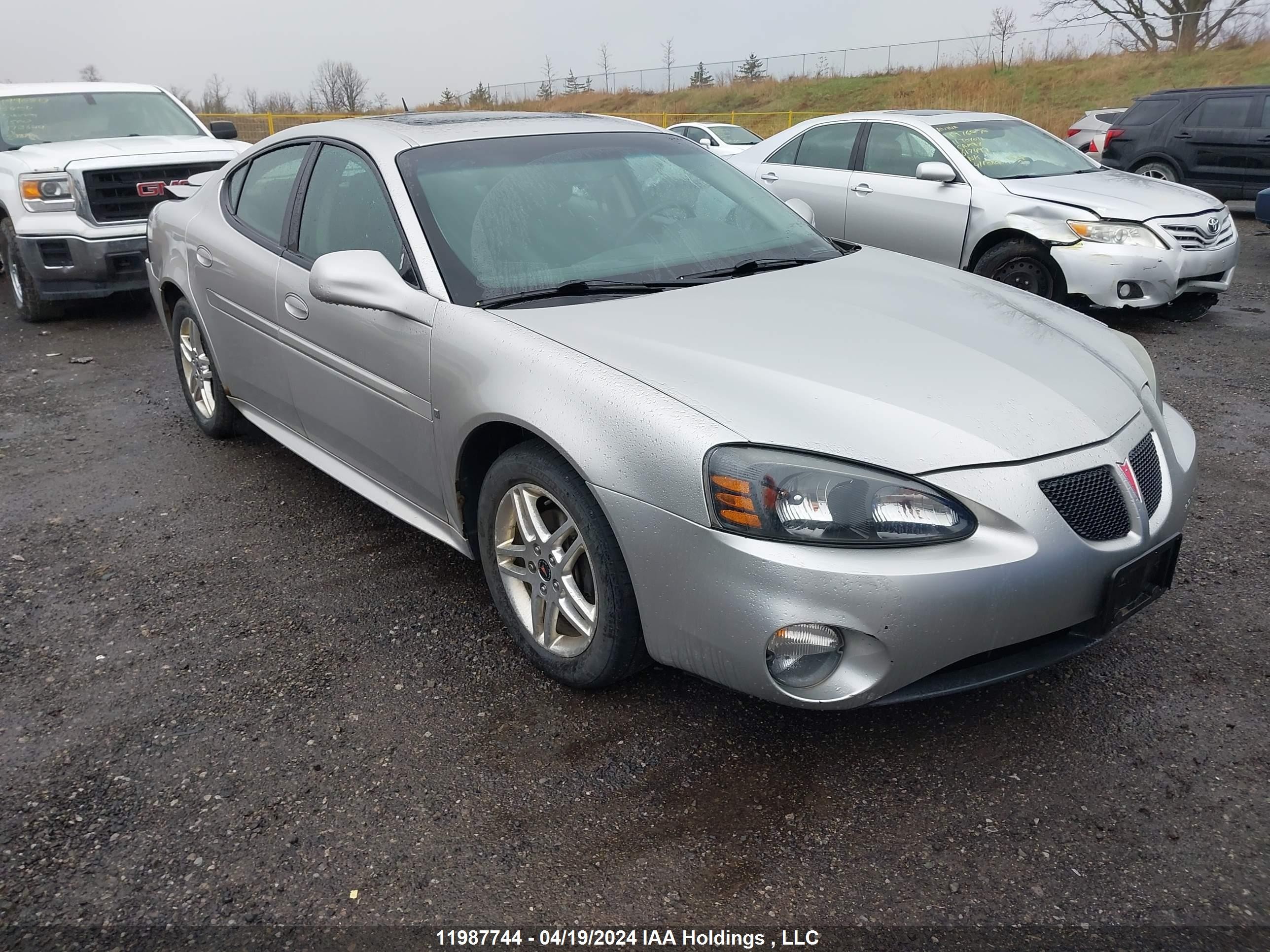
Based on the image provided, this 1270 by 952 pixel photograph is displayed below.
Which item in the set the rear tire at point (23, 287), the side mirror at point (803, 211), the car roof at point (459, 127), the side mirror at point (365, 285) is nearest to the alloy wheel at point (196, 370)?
the car roof at point (459, 127)

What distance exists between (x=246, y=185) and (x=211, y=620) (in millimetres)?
2079

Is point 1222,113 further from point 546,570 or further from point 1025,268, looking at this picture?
point 546,570

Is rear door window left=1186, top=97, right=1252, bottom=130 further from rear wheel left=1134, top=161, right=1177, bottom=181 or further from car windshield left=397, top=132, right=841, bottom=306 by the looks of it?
car windshield left=397, top=132, right=841, bottom=306

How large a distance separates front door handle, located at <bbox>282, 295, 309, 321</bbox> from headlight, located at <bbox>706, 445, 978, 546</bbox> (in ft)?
6.66

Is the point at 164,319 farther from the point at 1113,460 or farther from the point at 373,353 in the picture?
the point at 1113,460

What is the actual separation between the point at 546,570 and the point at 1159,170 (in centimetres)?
Result: 1234

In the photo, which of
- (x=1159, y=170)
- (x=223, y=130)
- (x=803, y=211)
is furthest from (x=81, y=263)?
(x=1159, y=170)

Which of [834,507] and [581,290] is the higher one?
[581,290]

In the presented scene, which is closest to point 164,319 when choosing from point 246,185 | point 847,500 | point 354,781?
point 246,185

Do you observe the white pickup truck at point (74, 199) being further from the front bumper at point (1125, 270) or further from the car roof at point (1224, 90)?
the car roof at point (1224, 90)

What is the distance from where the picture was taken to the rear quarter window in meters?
12.2

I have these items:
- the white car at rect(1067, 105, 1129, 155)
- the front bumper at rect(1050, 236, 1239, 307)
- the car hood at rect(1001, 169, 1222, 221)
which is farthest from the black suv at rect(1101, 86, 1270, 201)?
the front bumper at rect(1050, 236, 1239, 307)

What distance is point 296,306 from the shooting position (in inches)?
143

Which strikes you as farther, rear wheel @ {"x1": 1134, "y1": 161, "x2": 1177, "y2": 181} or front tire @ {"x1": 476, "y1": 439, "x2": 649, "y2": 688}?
rear wheel @ {"x1": 1134, "y1": 161, "x2": 1177, "y2": 181}
